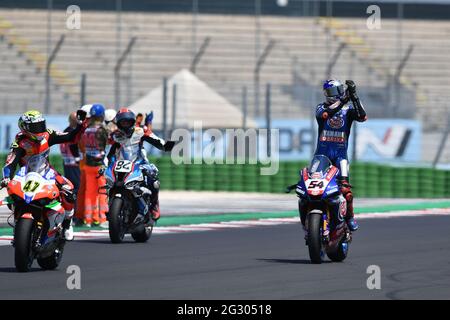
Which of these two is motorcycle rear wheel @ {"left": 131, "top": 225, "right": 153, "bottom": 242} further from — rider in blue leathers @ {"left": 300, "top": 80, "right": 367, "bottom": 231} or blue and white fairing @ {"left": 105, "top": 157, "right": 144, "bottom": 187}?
rider in blue leathers @ {"left": 300, "top": 80, "right": 367, "bottom": 231}

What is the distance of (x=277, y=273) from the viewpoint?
1122 cm

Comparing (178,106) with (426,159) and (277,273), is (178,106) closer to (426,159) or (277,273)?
(426,159)

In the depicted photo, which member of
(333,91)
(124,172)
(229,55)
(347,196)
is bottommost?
(347,196)

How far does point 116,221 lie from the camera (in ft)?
48.0

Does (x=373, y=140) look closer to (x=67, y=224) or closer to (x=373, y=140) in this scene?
(x=373, y=140)

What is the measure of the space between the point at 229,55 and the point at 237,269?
23.7 meters

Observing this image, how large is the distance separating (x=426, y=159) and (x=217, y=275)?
20.2 m

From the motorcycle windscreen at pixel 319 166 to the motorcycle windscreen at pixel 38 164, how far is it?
8.44ft

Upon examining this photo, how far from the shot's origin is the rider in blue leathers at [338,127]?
1255 cm

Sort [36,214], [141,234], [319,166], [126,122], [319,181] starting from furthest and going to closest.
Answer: [126,122]
[141,234]
[319,166]
[319,181]
[36,214]

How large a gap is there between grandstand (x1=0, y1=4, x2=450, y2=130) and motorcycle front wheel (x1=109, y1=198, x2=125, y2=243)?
15322 millimetres

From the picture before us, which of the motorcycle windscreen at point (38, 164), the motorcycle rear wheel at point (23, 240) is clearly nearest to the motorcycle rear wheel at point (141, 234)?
the motorcycle windscreen at point (38, 164)

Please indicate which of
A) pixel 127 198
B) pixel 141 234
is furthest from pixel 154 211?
pixel 127 198

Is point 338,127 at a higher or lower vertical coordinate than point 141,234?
higher
